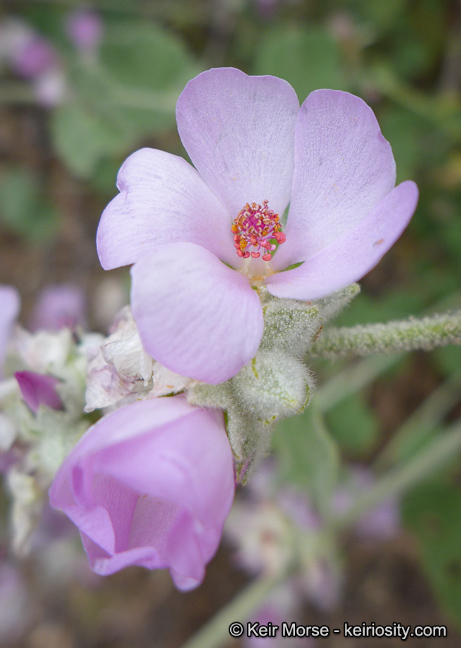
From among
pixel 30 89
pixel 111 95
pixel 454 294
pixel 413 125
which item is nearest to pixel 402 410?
pixel 454 294

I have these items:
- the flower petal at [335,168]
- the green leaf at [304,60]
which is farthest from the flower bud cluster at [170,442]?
the green leaf at [304,60]

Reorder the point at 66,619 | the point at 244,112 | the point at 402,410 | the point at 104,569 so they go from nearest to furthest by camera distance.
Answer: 1. the point at 104,569
2. the point at 244,112
3. the point at 402,410
4. the point at 66,619

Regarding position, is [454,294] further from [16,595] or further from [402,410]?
[16,595]

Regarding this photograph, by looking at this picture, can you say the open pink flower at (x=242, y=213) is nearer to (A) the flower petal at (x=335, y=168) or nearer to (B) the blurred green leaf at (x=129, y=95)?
(A) the flower petal at (x=335, y=168)

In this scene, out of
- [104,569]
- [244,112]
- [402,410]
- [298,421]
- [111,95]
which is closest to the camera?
[104,569]

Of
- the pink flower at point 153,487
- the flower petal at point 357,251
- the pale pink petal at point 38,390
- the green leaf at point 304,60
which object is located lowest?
the pale pink petal at point 38,390

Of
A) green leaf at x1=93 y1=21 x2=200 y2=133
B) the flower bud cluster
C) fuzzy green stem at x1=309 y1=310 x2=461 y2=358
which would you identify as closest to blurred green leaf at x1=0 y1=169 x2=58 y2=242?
green leaf at x1=93 y1=21 x2=200 y2=133

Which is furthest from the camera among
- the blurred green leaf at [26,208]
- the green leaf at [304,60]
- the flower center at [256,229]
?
the blurred green leaf at [26,208]
